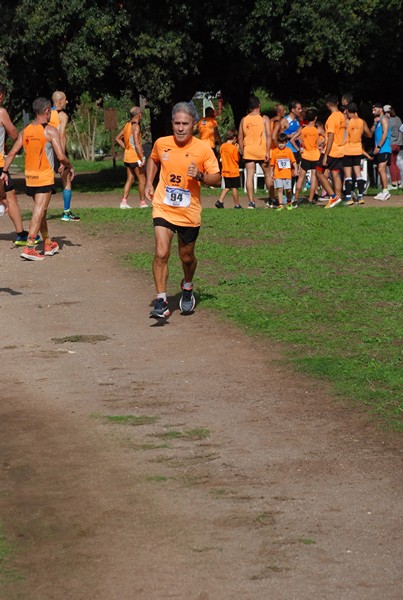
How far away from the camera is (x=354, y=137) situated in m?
22.5

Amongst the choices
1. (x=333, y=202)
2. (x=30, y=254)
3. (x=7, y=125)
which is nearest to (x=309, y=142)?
(x=333, y=202)

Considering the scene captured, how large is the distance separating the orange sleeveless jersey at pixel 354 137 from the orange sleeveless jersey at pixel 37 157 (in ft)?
28.0

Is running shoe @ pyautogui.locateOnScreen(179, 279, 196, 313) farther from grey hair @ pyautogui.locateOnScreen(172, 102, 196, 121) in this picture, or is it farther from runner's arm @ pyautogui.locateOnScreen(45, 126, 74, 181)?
runner's arm @ pyautogui.locateOnScreen(45, 126, 74, 181)

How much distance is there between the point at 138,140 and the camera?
21.8m

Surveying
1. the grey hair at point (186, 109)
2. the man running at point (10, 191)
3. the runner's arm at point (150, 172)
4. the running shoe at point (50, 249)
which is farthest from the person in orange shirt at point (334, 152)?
the grey hair at point (186, 109)

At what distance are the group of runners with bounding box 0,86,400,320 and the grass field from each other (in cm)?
90

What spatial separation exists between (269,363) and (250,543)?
395cm

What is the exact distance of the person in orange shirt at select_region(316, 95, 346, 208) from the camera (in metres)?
22.2

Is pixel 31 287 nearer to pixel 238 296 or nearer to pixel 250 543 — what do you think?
pixel 238 296

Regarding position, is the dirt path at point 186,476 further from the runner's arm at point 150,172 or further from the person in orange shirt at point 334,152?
the person in orange shirt at point 334,152

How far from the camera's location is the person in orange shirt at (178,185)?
434 inches

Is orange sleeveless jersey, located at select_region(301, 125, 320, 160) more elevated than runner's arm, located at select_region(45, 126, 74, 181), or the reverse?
runner's arm, located at select_region(45, 126, 74, 181)

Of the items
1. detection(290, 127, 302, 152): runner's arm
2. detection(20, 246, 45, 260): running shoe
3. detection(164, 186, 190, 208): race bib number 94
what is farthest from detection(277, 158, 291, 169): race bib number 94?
detection(164, 186, 190, 208): race bib number 94

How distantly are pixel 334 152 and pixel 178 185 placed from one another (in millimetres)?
11649
